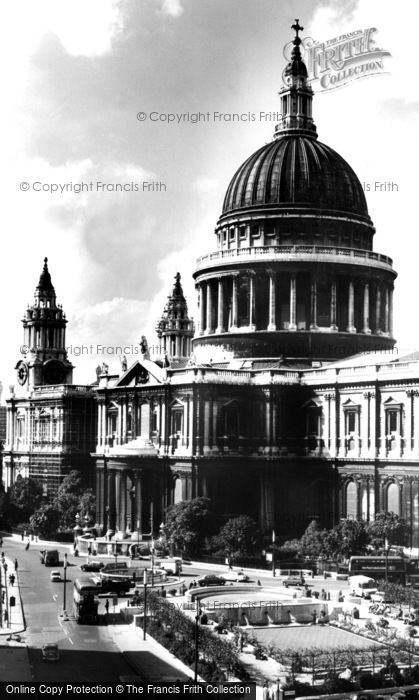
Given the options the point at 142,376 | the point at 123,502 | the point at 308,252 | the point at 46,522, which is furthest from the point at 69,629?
the point at 308,252

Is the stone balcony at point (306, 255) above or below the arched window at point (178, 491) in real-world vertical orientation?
above

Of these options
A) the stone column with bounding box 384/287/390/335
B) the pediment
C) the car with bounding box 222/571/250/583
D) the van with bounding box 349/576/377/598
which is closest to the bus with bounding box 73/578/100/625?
the car with bounding box 222/571/250/583

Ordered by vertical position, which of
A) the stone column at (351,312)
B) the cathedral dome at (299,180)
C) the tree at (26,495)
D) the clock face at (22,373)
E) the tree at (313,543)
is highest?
the cathedral dome at (299,180)

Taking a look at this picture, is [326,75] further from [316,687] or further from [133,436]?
[133,436]

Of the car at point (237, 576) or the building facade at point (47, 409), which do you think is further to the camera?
the building facade at point (47, 409)

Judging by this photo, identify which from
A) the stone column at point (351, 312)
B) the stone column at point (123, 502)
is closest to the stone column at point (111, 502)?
the stone column at point (123, 502)

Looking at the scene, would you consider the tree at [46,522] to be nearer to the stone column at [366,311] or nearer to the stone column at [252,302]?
the stone column at [252,302]

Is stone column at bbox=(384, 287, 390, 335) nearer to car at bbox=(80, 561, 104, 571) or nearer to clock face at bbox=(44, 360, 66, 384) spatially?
car at bbox=(80, 561, 104, 571)

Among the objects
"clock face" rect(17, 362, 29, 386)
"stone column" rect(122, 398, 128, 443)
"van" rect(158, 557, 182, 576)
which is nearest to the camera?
"van" rect(158, 557, 182, 576)
